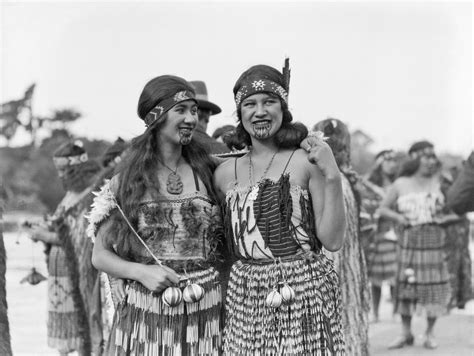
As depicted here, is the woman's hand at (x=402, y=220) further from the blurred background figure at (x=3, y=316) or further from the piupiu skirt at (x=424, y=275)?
the blurred background figure at (x=3, y=316)

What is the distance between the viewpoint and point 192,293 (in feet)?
11.2

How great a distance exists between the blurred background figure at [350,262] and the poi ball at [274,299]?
1.67 meters

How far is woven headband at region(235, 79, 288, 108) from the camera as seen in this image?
11.3 ft

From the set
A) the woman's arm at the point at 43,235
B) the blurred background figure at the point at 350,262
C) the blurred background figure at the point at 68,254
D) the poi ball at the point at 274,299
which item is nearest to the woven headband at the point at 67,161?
the blurred background figure at the point at 68,254

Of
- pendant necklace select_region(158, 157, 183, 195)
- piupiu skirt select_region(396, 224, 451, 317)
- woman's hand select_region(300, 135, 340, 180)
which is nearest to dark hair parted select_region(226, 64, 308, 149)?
woman's hand select_region(300, 135, 340, 180)

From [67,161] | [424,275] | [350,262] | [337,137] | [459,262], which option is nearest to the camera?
[350,262]

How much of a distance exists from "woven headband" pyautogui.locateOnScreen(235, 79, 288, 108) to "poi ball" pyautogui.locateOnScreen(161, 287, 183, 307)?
36.3 inches

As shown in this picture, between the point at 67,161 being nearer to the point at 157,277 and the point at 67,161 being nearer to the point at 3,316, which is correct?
the point at 3,316

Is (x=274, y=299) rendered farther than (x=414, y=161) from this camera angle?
No

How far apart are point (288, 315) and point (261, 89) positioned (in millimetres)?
1029

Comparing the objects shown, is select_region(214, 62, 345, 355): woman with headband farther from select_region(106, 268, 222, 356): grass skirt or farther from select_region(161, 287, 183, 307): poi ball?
select_region(161, 287, 183, 307): poi ball

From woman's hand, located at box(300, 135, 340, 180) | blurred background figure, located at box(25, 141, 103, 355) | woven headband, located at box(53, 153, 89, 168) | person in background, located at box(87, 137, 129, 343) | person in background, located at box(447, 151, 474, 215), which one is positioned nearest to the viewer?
woman's hand, located at box(300, 135, 340, 180)

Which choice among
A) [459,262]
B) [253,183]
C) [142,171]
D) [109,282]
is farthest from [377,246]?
[142,171]

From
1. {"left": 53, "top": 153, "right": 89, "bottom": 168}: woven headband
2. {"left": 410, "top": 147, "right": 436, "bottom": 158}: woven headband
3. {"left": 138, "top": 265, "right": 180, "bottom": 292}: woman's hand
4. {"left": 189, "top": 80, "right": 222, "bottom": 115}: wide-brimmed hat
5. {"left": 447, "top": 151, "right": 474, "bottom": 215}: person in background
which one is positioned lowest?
{"left": 138, "top": 265, "right": 180, "bottom": 292}: woman's hand
